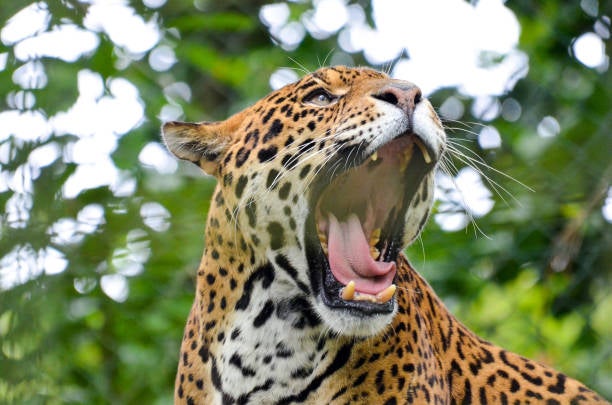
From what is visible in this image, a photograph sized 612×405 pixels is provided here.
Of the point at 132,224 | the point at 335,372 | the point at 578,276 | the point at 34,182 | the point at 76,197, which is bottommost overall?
the point at 578,276

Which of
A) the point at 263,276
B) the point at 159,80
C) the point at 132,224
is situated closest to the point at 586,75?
the point at 159,80

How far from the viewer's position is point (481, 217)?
353cm

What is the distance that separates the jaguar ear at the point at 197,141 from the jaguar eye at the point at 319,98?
0.80ft

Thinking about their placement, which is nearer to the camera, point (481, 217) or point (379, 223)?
point (379, 223)

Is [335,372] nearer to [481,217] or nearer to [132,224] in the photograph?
[132,224]

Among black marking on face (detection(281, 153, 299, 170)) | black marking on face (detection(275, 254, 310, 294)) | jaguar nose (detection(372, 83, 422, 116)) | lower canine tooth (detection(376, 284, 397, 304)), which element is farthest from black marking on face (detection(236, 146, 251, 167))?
lower canine tooth (detection(376, 284, 397, 304))

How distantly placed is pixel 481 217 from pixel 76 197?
1.74 meters

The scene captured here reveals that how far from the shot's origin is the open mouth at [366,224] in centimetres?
219

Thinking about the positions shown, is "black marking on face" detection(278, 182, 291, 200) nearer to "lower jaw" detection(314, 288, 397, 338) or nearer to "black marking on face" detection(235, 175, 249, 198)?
"black marking on face" detection(235, 175, 249, 198)

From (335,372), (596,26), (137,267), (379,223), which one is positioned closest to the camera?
(335,372)

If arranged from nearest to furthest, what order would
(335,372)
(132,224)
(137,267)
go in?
(132,224), (335,372), (137,267)

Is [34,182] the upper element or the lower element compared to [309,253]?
upper

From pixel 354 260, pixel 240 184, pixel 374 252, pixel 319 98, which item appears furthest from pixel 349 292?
pixel 319 98

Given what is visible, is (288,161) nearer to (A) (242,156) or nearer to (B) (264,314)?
(A) (242,156)
